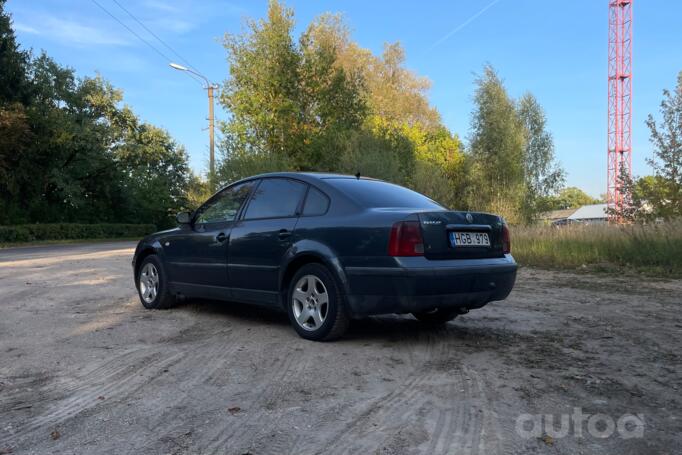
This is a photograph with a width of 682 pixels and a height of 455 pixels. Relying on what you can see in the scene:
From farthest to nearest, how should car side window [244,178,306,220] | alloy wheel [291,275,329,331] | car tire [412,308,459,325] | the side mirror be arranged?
the side mirror → car tire [412,308,459,325] → car side window [244,178,306,220] → alloy wheel [291,275,329,331]

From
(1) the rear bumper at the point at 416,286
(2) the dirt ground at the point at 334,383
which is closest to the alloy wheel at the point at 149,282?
(2) the dirt ground at the point at 334,383

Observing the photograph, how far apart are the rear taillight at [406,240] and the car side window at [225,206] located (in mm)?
2143

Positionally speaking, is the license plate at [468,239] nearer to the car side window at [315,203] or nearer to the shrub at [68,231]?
the car side window at [315,203]

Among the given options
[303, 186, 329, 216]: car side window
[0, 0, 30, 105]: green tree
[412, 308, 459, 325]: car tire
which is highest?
[0, 0, 30, 105]: green tree

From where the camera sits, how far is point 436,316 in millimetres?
5906

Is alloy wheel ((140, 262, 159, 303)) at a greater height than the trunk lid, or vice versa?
the trunk lid

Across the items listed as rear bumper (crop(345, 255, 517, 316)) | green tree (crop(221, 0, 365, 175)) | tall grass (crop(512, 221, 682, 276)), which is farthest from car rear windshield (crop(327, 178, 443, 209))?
green tree (crop(221, 0, 365, 175))

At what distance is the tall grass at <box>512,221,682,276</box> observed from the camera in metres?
11.5

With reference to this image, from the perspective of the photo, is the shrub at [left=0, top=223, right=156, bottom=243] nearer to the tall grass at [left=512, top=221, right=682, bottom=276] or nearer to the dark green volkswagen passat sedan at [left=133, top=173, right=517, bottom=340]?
the tall grass at [left=512, top=221, right=682, bottom=276]

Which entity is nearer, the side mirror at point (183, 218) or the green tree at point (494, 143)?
the side mirror at point (183, 218)

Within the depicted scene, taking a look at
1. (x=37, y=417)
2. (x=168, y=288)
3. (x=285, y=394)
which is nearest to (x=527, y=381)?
(x=285, y=394)

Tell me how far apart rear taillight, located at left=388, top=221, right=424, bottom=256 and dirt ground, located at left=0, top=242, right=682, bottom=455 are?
85 cm

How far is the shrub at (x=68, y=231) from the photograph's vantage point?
2814cm

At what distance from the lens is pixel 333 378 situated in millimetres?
3898
